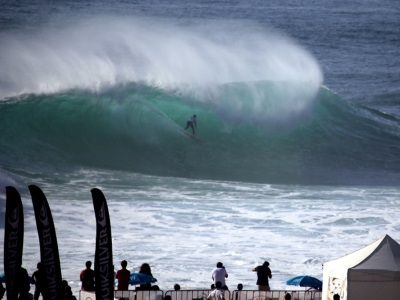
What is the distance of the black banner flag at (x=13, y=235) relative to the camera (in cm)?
1148

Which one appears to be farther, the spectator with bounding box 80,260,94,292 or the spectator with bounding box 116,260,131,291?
the spectator with bounding box 116,260,131,291

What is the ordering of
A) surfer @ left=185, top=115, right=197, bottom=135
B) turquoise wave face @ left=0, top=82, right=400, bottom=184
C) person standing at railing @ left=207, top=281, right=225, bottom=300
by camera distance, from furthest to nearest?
surfer @ left=185, top=115, right=197, bottom=135 → turquoise wave face @ left=0, top=82, right=400, bottom=184 → person standing at railing @ left=207, top=281, right=225, bottom=300

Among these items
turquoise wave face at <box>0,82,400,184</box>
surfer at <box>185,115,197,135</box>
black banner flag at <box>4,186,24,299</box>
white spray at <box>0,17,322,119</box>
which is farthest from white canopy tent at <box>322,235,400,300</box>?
white spray at <box>0,17,322,119</box>

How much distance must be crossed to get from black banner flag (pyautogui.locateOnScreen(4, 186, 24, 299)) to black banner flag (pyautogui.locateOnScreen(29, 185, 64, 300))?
0.94 ft

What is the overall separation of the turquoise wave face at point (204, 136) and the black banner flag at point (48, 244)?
44.4ft

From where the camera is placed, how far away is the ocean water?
18359 mm

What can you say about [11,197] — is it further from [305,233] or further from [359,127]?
[359,127]

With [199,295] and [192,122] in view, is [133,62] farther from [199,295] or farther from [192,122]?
[199,295]

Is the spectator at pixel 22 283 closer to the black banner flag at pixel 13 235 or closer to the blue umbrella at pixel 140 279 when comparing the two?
the black banner flag at pixel 13 235

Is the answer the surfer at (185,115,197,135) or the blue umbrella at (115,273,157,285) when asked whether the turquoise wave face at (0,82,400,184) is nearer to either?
the surfer at (185,115,197,135)

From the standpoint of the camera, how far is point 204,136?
98.1ft

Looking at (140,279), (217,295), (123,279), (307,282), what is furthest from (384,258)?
(123,279)

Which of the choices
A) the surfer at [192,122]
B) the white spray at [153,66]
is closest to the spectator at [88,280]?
the surfer at [192,122]

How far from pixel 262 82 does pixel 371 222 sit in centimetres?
1451
